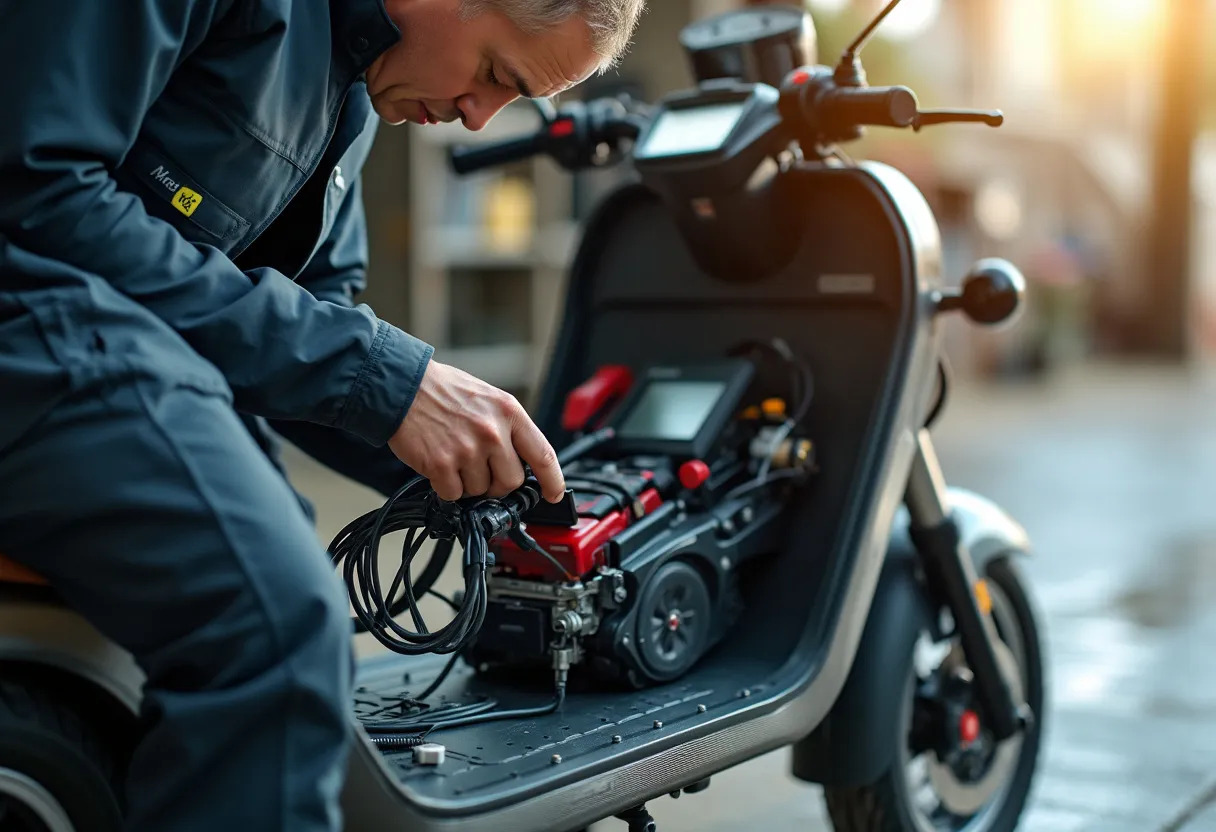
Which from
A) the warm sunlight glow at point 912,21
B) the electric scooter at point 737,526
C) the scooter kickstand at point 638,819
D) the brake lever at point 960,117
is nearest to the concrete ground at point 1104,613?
the electric scooter at point 737,526

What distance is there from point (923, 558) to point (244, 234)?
1.21m

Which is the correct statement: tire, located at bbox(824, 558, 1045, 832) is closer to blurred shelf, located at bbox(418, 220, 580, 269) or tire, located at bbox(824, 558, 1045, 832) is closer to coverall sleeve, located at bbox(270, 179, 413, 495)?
coverall sleeve, located at bbox(270, 179, 413, 495)

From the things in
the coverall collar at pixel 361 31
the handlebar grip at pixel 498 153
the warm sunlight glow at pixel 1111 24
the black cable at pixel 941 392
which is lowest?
the warm sunlight glow at pixel 1111 24

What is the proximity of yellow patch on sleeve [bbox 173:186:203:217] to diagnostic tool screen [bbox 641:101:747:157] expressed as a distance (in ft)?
2.90

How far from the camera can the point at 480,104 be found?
147 cm

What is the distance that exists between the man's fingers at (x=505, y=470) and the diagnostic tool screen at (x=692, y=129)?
0.79 meters

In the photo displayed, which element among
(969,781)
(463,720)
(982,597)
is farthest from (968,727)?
(463,720)

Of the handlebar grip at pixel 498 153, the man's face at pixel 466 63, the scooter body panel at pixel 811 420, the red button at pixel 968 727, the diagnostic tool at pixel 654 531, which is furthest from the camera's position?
the handlebar grip at pixel 498 153

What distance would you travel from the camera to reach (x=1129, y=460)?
723 centimetres

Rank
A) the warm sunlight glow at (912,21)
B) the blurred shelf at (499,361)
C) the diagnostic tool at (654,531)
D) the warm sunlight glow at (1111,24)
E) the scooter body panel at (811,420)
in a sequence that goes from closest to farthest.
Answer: the scooter body panel at (811,420), the diagnostic tool at (654,531), the blurred shelf at (499,361), the warm sunlight glow at (912,21), the warm sunlight glow at (1111,24)

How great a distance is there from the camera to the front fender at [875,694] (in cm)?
197

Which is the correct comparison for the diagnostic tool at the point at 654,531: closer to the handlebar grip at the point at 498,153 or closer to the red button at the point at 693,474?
the red button at the point at 693,474

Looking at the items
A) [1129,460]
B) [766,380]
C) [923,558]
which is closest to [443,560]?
[766,380]

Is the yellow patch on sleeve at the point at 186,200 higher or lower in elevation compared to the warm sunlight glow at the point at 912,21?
higher
